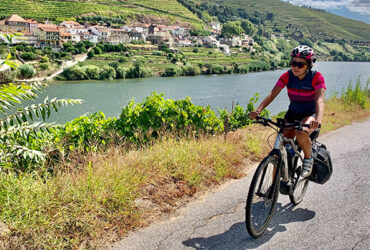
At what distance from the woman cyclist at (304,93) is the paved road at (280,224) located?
1.75 feet

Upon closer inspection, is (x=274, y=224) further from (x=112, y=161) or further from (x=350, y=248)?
(x=112, y=161)

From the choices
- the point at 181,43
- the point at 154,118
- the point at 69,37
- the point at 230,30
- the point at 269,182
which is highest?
the point at 230,30

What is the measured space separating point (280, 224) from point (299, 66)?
1798 millimetres

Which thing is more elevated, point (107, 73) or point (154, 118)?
point (154, 118)

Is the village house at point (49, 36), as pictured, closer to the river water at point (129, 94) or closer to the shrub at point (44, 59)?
the shrub at point (44, 59)

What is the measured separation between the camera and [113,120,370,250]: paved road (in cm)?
295

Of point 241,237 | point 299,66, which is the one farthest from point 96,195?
point 299,66

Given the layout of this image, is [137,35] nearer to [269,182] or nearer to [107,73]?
[107,73]

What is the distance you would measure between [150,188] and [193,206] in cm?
60

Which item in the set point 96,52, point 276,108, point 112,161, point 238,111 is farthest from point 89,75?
point 112,161

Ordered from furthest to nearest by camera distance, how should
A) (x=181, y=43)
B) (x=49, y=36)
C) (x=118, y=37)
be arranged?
(x=181, y=43) < (x=118, y=37) < (x=49, y=36)

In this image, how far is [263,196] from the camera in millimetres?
3086

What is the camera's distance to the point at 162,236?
9.95 feet

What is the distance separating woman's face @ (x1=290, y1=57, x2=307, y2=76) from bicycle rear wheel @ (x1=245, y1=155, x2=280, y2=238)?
108 centimetres
